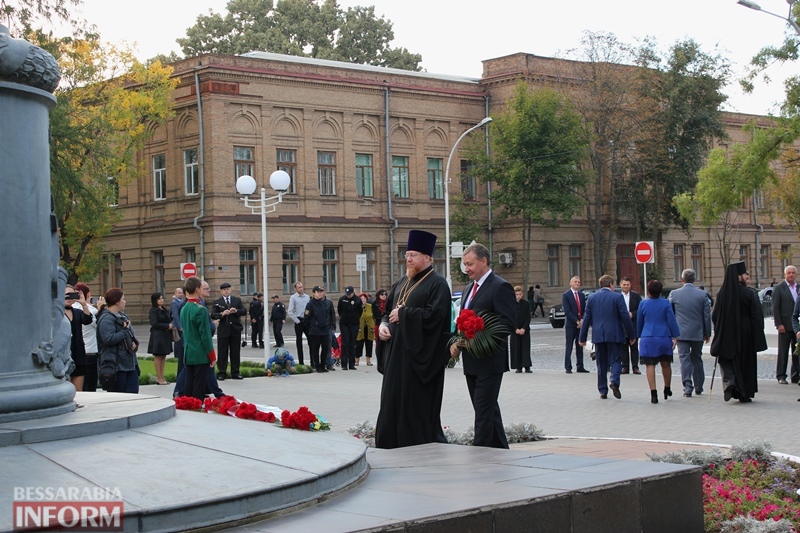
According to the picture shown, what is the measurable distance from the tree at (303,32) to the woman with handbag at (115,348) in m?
61.0

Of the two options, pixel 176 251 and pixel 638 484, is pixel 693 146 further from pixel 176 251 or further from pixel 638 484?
pixel 638 484

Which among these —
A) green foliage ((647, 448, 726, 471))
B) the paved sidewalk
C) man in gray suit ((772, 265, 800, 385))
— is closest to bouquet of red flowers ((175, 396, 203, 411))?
green foliage ((647, 448, 726, 471))

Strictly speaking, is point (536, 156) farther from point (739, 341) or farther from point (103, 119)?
point (739, 341)

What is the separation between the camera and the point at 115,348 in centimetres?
1409

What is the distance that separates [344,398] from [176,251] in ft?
104

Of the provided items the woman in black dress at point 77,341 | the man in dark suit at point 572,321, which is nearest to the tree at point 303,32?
the man in dark suit at point 572,321

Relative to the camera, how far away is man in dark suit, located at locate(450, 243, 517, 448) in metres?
9.79

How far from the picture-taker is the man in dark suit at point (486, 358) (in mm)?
9789

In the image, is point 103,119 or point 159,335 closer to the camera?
point 159,335

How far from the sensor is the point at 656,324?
17.0 meters

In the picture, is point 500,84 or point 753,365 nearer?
point 753,365

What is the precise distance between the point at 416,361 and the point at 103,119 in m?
35.5

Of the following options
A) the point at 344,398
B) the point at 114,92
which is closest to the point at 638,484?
the point at 344,398

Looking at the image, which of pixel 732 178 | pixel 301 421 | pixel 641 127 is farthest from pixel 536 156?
pixel 301 421
